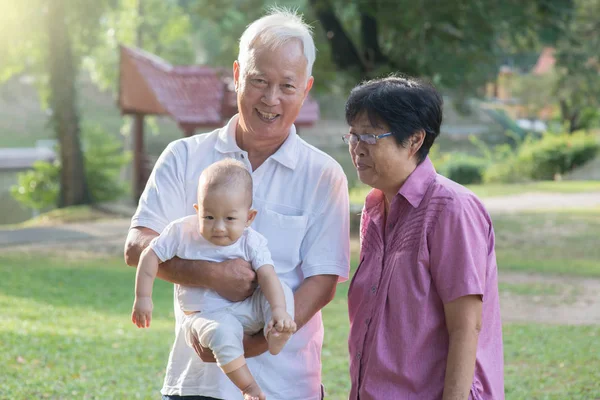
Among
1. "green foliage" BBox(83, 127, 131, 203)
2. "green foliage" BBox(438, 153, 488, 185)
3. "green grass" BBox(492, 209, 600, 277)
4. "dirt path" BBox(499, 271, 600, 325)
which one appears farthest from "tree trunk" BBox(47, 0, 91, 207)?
"dirt path" BBox(499, 271, 600, 325)

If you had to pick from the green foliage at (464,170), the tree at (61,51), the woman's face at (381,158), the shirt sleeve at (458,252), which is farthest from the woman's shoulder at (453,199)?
the green foliage at (464,170)

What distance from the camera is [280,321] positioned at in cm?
253

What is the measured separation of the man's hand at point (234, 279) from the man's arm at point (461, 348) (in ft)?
2.02

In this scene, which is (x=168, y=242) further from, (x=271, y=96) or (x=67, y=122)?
(x=67, y=122)

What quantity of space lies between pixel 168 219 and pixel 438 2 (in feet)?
32.6

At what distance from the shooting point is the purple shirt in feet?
8.27

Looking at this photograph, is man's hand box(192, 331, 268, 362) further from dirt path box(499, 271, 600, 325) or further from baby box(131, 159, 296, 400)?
dirt path box(499, 271, 600, 325)

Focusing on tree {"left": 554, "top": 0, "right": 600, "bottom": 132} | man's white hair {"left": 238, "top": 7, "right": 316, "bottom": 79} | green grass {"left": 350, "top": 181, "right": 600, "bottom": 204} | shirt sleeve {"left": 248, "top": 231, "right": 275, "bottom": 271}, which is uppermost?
tree {"left": 554, "top": 0, "right": 600, "bottom": 132}

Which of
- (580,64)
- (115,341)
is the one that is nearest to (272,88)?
(115,341)

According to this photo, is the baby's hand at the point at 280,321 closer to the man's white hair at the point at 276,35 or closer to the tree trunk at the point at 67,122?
the man's white hair at the point at 276,35

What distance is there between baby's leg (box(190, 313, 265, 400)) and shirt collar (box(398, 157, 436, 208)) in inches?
25.7

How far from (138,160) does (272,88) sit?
60.4 feet

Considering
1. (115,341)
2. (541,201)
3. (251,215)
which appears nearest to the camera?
(251,215)

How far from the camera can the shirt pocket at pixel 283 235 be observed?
2.74 meters
